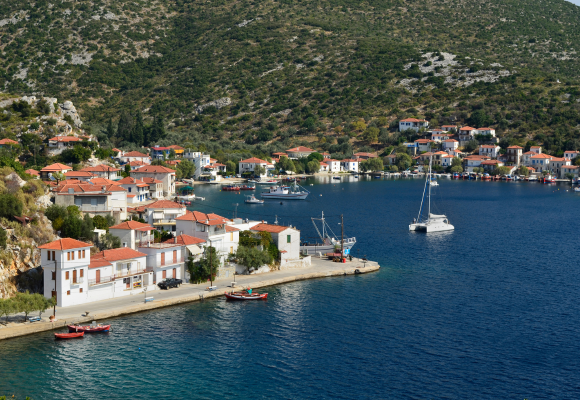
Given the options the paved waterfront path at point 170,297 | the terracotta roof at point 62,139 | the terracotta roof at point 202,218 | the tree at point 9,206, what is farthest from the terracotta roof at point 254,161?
the tree at point 9,206

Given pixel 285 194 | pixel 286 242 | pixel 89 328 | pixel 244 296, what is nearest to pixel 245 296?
pixel 244 296

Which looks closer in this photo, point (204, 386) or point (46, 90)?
point (204, 386)

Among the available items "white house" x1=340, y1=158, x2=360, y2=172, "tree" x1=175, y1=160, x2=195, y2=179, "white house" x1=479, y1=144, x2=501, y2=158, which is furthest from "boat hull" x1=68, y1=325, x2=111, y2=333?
"white house" x1=479, y1=144, x2=501, y2=158

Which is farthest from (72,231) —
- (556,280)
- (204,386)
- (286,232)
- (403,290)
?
(556,280)

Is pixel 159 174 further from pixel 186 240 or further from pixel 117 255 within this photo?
pixel 117 255

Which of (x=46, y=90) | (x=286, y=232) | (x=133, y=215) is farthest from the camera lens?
(x=46, y=90)

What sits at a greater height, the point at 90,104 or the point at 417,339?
the point at 90,104

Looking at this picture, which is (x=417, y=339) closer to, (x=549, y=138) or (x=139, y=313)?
(x=139, y=313)
